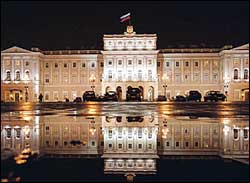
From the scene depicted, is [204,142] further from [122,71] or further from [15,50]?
[15,50]

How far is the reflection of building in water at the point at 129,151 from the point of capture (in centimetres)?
510

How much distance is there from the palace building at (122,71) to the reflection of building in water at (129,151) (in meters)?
75.4

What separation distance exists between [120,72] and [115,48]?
5.07m

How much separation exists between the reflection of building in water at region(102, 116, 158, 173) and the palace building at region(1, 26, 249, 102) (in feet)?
247

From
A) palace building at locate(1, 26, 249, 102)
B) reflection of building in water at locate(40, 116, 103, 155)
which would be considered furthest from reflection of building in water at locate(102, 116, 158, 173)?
palace building at locate(1, 26, 249, 102)

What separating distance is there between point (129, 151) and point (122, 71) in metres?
81.1

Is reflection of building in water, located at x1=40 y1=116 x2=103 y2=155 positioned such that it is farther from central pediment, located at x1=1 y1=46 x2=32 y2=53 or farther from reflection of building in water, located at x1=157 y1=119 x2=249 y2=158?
central pediment, located at x1=1 y1=46 x2=32 y2=53

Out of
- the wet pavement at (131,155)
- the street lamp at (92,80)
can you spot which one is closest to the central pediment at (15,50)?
the street lamp at (92,80)

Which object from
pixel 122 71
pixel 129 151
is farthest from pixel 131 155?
pixel 122 71

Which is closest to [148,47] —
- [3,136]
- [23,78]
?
[23,78]

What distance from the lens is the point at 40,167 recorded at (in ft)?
16.5

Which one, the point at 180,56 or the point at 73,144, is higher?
the point at 180,56

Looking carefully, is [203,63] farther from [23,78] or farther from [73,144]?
[73,144]

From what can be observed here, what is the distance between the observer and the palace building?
280 feet
